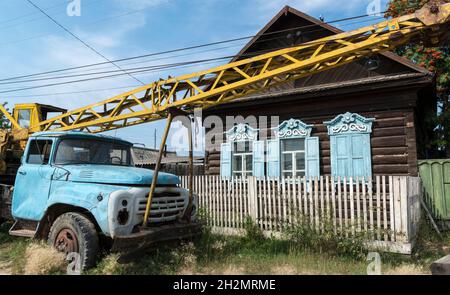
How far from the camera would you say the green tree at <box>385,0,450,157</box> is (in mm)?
12711

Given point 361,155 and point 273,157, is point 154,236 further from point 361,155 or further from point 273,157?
point 361,155

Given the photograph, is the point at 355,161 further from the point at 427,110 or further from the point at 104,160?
the point at 104,160

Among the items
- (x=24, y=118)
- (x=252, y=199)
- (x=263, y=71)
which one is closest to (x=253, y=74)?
(x=263, y=71)

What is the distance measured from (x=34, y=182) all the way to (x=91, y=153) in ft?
3.57

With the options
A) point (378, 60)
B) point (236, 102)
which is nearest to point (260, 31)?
point (236, 102)

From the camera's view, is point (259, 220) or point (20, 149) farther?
point (20, 149)

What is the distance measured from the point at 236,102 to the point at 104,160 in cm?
690

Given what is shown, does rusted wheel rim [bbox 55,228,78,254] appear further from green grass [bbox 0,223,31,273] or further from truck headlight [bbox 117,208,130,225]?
truck headlight [bbox 117,208,130,225]

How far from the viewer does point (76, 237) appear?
5.02 metres

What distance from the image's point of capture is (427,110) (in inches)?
525

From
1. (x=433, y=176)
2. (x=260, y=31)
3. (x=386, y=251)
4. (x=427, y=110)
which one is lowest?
(x=386, y=251)

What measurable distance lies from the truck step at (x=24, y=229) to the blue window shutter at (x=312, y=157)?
783 cm

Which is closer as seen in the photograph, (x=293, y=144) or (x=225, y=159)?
(x=293, y=144)

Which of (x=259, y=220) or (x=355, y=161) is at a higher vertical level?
(x=355, y=161)
